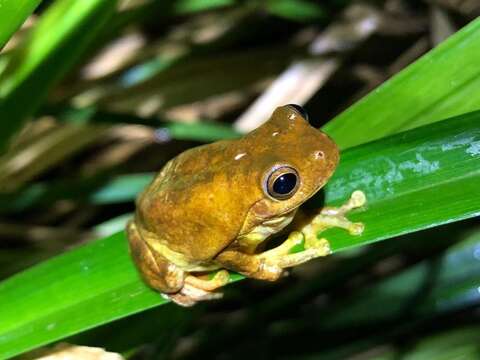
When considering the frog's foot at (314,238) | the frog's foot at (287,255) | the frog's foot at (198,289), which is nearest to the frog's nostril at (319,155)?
the frog's foot at (314,238)

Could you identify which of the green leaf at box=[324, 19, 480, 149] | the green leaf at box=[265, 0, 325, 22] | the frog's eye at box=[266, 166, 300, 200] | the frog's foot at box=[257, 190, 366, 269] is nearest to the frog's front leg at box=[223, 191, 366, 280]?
the frog's foot at box=[257, 190, 366, 269]

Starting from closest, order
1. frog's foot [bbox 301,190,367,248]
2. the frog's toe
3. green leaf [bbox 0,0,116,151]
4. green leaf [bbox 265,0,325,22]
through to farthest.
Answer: frog's foot [bbox 301,190,367,248] → green leaf [bbox 0,0,116,151] → the frog's toe → green leaf [bbox 265,0,325,22]

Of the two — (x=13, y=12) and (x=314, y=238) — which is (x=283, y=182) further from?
(x=13, y=12)

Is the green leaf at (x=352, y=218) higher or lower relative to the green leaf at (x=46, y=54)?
lower

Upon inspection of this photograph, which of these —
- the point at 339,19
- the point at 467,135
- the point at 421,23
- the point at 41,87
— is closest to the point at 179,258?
the point at 41,87

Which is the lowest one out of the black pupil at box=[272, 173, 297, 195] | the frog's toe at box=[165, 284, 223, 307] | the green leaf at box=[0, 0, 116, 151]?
the frog's toe at box=[165, 284, 223, 307]

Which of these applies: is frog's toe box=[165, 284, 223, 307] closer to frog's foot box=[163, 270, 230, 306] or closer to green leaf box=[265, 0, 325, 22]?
frog's foot box=[163, 270, 230, 306]

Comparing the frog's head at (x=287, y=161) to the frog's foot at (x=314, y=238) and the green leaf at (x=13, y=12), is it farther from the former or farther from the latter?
the green leaf at (x=13, y=12)

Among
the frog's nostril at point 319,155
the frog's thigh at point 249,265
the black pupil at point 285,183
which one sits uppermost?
the frog's nostril at point 319,155
